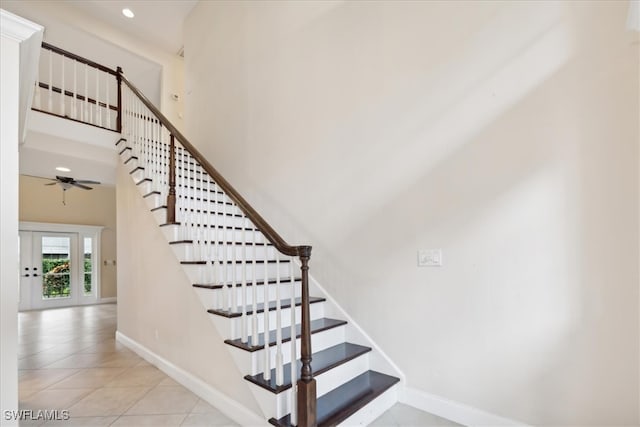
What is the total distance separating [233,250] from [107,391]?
173 centimetres

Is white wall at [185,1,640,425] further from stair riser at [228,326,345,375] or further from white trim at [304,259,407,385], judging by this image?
stair riser at [228,326,345,375]

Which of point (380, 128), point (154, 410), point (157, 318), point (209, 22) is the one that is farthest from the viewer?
point (209, 22)

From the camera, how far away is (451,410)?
2.12 meters

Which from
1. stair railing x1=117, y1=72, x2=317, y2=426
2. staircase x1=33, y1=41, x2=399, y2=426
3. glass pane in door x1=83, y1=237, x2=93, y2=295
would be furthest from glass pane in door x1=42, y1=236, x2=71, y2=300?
staircase x1=33, y1=41, x2=399, y2=426

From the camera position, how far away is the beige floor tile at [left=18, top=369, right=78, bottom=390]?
278 centimetres

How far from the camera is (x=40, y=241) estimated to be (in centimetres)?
791

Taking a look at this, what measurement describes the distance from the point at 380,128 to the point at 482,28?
3.04ft

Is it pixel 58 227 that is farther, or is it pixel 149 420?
pixel 58 227

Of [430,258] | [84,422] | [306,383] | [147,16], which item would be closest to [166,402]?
[84,422]

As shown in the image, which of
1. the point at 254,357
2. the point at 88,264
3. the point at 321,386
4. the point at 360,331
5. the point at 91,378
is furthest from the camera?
the point at 88,264

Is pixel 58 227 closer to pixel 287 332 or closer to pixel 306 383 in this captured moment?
pixel 287 332

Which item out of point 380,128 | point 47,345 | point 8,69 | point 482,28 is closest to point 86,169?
point 47,345

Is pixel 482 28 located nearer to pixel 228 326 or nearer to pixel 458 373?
pixel 458 373

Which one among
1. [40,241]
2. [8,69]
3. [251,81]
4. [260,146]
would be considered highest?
[251,81]
